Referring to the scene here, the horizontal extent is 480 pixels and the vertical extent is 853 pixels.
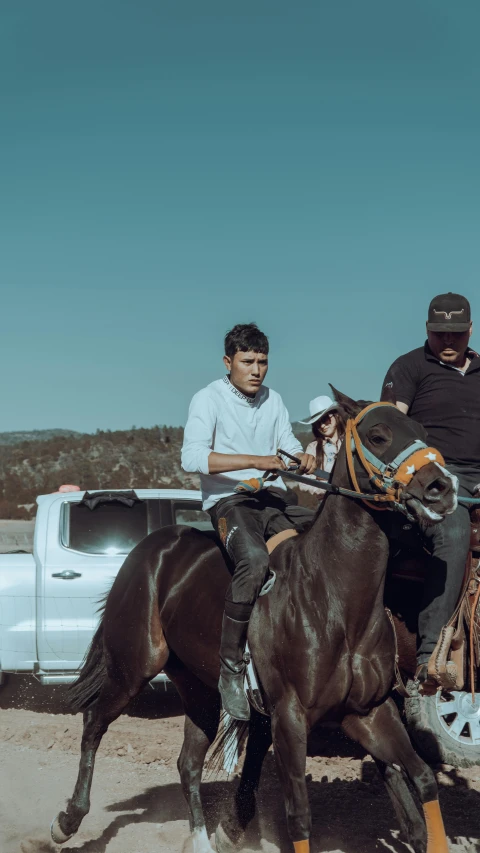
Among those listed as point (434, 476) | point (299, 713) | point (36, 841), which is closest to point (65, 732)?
point (36, 841)

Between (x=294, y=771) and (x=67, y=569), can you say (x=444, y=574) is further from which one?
(x=67, y=569)

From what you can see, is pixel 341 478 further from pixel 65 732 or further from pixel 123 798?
pixel 65 732

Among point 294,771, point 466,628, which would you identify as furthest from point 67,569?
Result: point 294,771

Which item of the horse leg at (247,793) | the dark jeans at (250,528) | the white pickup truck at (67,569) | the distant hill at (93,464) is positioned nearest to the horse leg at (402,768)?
the dark jeans at (250,528)

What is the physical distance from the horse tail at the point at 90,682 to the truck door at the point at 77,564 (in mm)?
2341

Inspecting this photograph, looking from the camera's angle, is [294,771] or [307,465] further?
[307,465]

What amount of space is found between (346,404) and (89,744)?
3.12m

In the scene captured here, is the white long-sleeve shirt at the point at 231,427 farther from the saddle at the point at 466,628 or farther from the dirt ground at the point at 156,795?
A: the dirt ground at the point at 156,795

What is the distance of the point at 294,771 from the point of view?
15.4ft

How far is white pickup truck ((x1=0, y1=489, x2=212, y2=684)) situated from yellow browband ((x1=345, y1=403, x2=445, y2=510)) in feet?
15.9

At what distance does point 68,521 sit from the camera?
379 inches

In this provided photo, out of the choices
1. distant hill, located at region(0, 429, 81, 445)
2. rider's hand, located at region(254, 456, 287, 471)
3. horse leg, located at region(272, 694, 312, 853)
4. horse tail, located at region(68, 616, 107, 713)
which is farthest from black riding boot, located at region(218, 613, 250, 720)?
distant hill, located at region(0, 429, 81, 445)

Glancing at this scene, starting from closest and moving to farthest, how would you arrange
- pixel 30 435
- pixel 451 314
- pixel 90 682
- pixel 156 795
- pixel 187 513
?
pixel 451 314 < pixel 90 682 < pixel 156 795 < pixel 187 513 < pixel 30 435

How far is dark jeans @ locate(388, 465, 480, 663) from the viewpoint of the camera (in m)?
5.38
